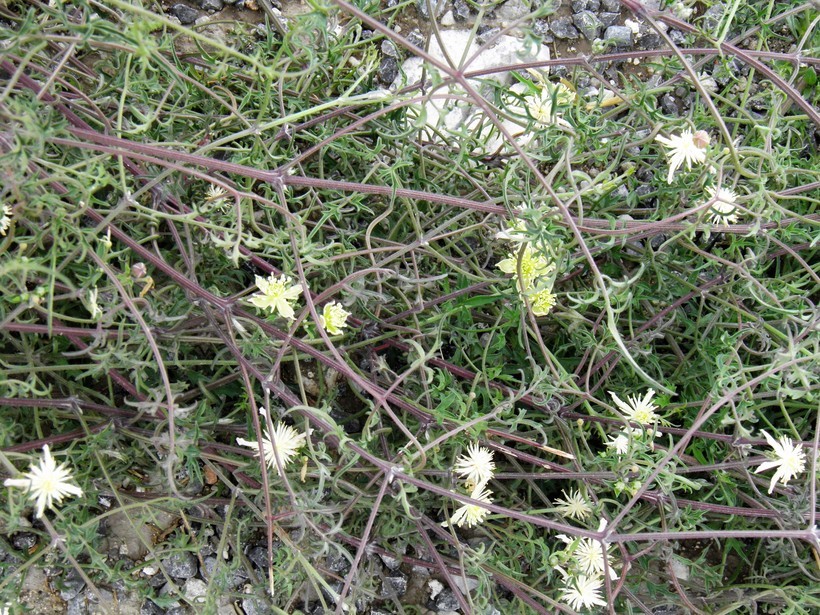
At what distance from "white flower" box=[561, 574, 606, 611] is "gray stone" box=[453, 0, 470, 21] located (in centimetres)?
193

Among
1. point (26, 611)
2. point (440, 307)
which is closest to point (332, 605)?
point (26, 611)

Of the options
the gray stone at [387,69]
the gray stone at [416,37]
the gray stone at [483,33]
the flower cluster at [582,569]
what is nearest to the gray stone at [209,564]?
the flower cluster at [582,569]

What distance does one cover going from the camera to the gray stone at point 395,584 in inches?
86.7

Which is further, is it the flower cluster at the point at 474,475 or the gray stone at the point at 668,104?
the gray stone at the point at 668,104

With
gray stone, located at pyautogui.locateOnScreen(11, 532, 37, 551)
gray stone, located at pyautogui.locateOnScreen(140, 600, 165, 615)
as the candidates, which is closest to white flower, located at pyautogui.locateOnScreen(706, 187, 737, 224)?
gray stone, located at pyautogui.locateOnScreen(140, 600, 165, 615)

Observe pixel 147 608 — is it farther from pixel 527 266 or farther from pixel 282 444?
pixel 527 266

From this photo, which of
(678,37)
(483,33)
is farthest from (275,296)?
(678,37)

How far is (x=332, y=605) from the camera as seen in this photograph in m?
2.25

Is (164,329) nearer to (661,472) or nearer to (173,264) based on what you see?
(173,264)

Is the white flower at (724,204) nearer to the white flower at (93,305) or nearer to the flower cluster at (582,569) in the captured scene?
the flower cluster at (582,569)

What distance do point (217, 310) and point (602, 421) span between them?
3.60ft

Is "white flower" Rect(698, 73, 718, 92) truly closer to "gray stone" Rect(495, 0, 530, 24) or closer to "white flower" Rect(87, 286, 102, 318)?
"gray stone" Rect(495, 0, 530, 24)

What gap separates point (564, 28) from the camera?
2.66m

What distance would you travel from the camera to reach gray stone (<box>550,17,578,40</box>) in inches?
104
